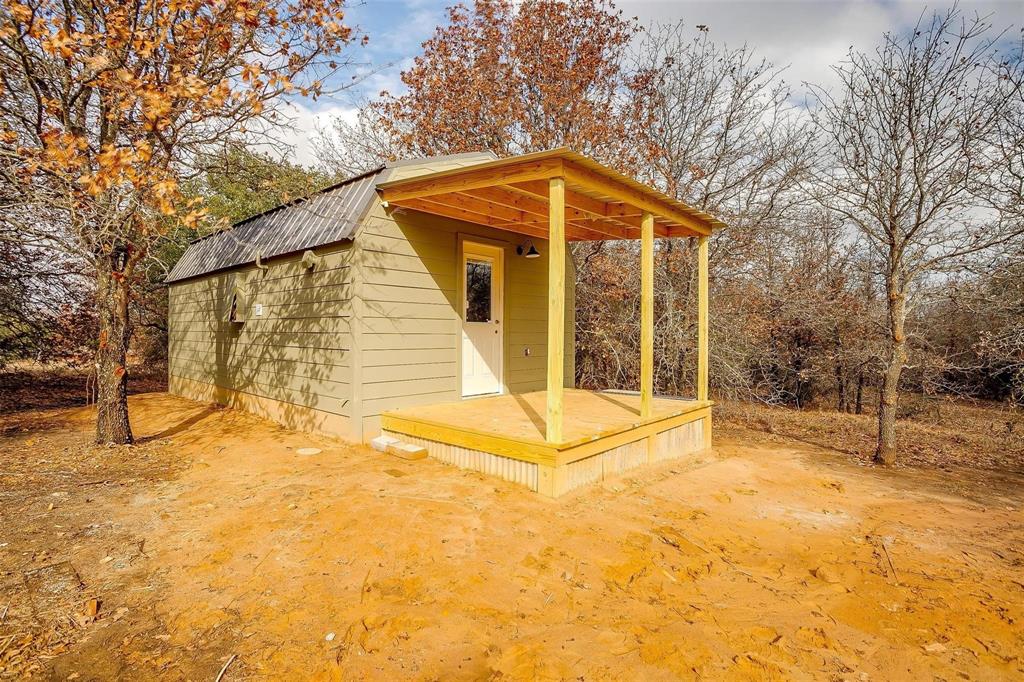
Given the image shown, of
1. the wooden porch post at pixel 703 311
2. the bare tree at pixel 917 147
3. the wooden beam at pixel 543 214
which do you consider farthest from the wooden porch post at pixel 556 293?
the bare tree at pixel 917 147

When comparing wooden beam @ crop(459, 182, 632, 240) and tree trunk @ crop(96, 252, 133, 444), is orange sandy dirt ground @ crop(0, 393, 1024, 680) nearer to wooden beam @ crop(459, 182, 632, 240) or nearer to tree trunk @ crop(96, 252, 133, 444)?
tree trunk @ crop(96, 252, 133, 444)

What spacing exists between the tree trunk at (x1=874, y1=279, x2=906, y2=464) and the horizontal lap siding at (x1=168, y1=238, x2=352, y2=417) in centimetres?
658

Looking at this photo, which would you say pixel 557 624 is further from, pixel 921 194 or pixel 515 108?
pixel 515 108

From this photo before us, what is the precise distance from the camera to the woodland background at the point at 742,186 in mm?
5984

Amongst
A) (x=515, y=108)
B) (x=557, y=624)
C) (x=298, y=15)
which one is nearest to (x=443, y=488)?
(x=557, y=624)

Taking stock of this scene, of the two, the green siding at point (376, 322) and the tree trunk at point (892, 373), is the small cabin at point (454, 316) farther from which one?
the tree trunk at point (892, 373)

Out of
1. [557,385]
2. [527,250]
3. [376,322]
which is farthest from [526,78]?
[557,385]

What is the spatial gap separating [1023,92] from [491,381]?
23.4 ft

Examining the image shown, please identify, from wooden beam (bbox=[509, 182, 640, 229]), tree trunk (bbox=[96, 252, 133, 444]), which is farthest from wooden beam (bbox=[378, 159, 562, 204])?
tree trunk (bbox=[96, 252, 133, 444])

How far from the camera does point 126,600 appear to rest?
2.62m

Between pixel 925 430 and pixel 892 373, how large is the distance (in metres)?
3.37

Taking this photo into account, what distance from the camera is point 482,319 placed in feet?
23.8

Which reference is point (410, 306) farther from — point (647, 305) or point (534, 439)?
point (647, 305)

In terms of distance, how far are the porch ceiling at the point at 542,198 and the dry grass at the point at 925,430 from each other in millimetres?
4067
